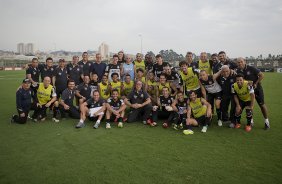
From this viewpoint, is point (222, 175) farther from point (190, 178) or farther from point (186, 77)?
point (186, 77)

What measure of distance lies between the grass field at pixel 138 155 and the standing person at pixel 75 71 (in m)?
2.57

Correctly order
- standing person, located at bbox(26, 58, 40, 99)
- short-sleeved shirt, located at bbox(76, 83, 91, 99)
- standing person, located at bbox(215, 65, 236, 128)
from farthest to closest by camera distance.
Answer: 1. standing person, located at bbox(26, 58, 40, 99)
2. short-sleeved shirt, located at bbox(76, 83, 91, 99)
3. standing person, located at bbox(215, 65, 236, 128)

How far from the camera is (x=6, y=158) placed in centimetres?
418

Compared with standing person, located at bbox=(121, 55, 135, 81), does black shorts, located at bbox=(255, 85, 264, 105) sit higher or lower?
lower

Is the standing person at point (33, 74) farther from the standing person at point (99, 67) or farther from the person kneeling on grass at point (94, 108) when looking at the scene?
the person kneeling on grass at point (94, 108)

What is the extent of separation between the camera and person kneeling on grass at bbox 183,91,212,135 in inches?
242

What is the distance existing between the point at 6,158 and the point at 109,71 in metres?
4.69

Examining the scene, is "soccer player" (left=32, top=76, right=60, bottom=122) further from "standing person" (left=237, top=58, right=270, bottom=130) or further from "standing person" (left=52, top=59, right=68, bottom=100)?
"standing person" (left=237, top=58, right=270, bottom=130)

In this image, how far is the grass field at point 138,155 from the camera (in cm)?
350

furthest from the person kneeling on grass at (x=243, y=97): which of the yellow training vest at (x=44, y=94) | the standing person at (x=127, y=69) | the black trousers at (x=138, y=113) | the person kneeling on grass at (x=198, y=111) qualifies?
the yellow training vest at (x=44, y=94)

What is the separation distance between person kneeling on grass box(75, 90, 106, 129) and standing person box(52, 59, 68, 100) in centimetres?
168

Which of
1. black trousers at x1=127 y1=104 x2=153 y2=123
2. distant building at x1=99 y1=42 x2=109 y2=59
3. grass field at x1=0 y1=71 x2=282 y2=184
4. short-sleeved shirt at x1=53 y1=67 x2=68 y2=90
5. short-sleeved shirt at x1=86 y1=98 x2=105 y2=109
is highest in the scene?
distant building at x1=99 y1=42 x2=109 y2=59

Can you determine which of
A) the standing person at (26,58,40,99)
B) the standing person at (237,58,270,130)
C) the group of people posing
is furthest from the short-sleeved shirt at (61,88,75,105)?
the standing person at (237,58,270,130)

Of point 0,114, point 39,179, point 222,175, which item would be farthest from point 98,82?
point 222,175
